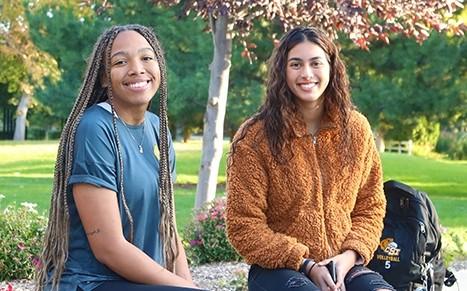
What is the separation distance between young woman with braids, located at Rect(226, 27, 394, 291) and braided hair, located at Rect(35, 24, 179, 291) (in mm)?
530

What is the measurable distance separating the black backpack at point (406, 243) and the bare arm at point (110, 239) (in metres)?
1.93

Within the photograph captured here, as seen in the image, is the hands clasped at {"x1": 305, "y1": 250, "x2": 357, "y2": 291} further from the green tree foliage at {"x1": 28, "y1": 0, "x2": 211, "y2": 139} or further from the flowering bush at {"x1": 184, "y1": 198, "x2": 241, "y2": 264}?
the green tree foliage at {"x1": 28, "y1": 0, "x2": 211, "y2": 139}

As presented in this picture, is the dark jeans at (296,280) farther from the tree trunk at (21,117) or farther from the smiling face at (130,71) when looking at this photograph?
the tree trunk at (21,117)

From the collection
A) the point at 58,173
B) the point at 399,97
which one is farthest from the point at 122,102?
the point at 399,97

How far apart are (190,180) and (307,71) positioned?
51.6 ft

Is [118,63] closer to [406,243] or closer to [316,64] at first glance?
[316,64]

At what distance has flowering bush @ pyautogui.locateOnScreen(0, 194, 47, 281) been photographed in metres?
6.07

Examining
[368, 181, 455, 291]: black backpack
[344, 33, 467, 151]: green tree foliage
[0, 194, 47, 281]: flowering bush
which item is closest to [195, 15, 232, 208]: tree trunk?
[0, 194, 47, 281]: flowering bush

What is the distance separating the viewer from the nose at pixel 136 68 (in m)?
2.58

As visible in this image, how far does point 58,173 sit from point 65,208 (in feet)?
0.39

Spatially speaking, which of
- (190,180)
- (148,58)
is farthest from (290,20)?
(190,180)

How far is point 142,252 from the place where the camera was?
8.02ft

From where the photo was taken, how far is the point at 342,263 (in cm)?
314

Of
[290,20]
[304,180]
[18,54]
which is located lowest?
[304,180]
